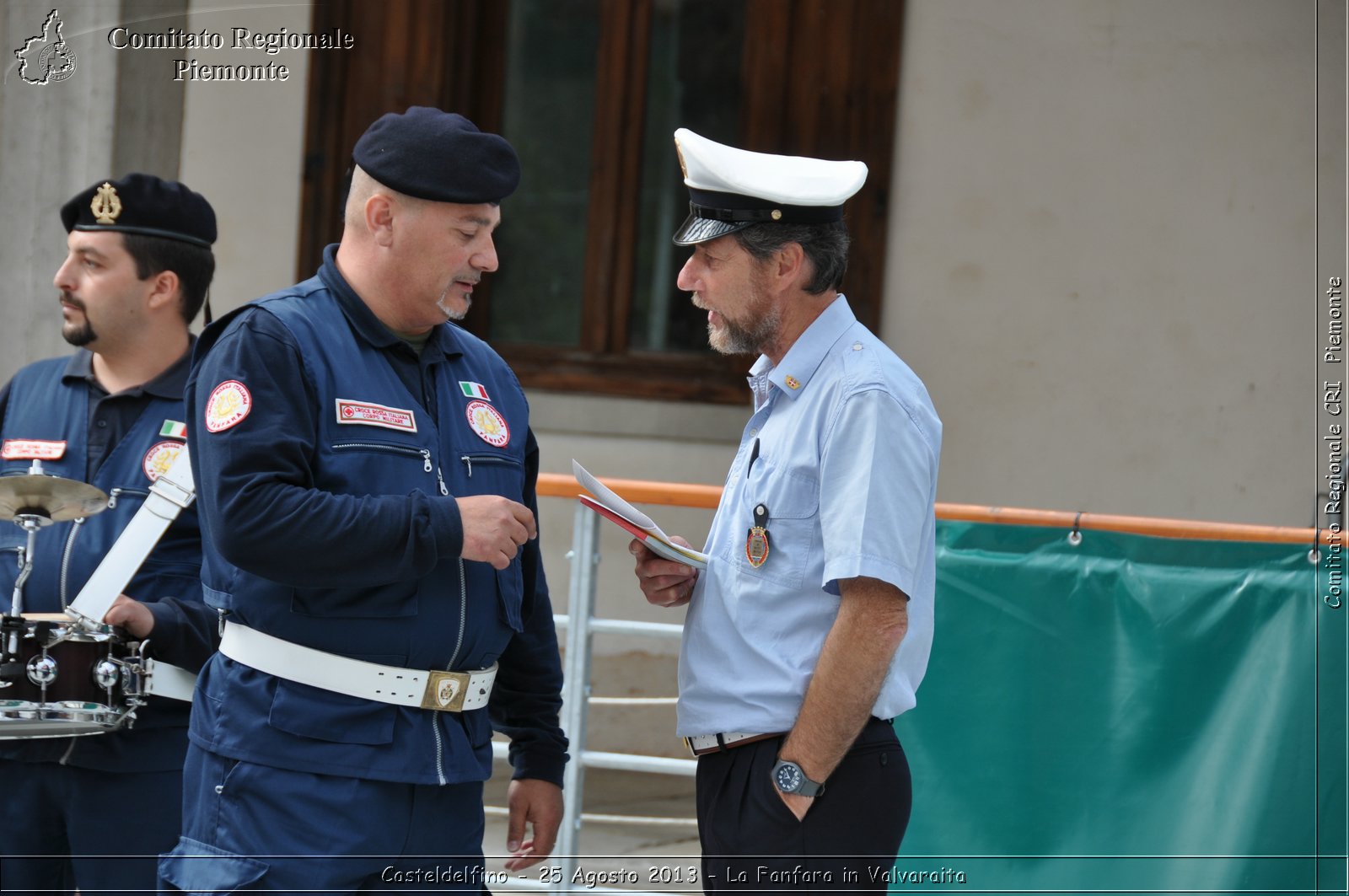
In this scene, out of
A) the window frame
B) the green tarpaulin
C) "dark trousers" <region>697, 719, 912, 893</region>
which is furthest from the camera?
the window frame

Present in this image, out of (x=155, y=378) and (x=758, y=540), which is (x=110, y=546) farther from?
(x=758, y=540)

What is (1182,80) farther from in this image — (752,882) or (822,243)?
(752,882)

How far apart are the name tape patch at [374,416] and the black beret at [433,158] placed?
0.40m

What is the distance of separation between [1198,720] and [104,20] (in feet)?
17.4

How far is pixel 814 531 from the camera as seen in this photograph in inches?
94.5

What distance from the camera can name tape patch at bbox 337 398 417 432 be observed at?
239 cm

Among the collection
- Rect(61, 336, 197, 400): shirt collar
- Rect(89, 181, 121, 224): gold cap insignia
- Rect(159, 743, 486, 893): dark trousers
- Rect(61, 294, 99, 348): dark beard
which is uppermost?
Rect(89, 181, 121, 224): gold cap insignia

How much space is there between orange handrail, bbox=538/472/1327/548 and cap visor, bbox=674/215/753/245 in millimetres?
1077

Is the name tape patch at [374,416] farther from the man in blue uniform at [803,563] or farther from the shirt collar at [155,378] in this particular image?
the shirt collar at [155,378]

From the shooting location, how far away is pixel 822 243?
2.53 metres

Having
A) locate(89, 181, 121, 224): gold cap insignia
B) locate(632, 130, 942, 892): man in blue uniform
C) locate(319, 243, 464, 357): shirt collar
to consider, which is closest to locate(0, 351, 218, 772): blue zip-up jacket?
locate(89, 181, 121, 224): gold cap insignia

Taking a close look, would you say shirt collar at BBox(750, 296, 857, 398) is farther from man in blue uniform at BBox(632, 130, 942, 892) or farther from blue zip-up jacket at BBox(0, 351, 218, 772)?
blue zip-up jacket at BBox(0, 351, 218, 772)

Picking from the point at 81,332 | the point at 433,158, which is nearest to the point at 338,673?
the point at 433,158

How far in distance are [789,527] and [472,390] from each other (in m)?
0.70
